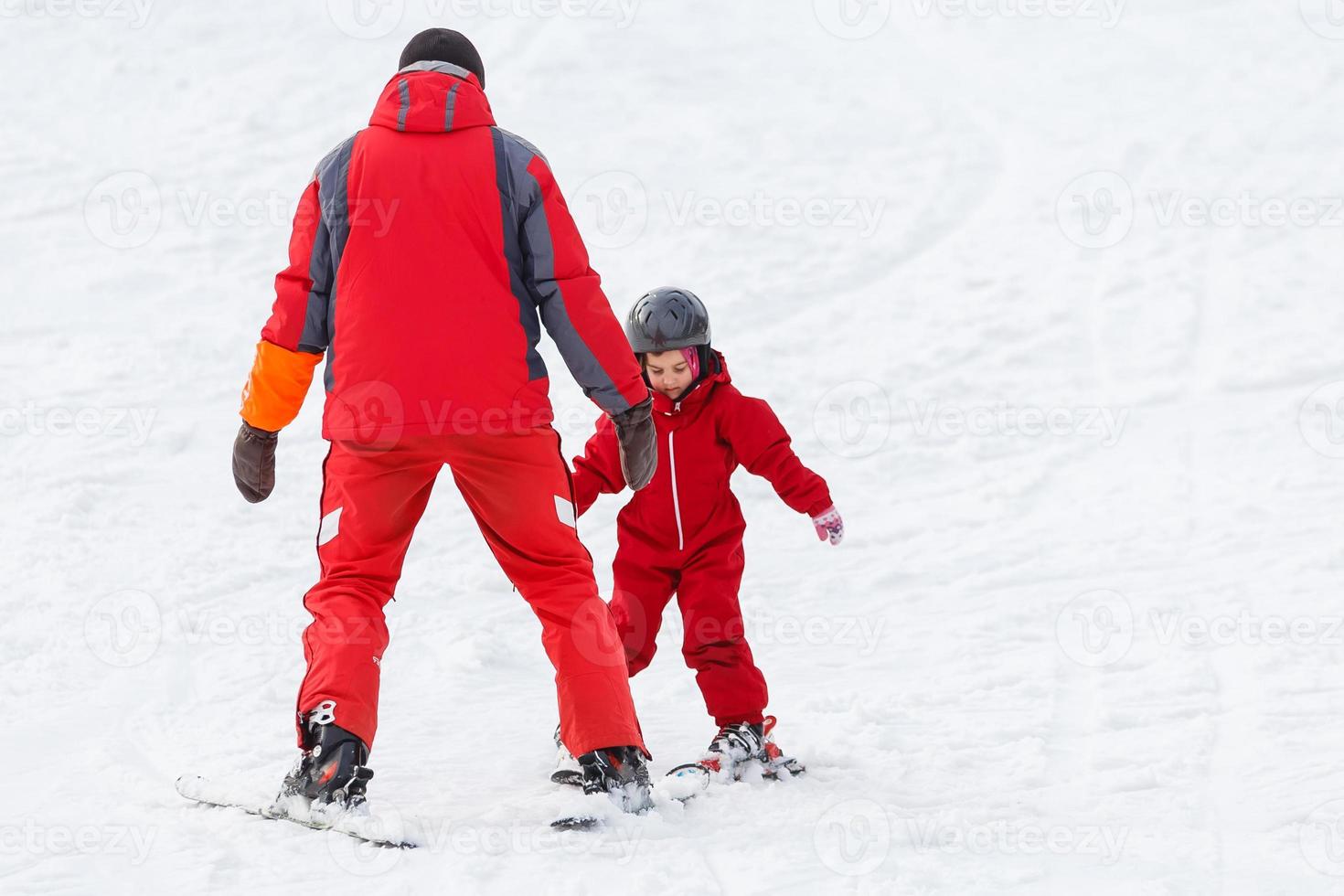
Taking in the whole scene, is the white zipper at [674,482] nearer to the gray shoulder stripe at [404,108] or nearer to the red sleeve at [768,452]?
the red sleeve at [768,452]

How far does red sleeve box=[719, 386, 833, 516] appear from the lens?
3.93 meters

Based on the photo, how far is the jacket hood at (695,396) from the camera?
3.93 m

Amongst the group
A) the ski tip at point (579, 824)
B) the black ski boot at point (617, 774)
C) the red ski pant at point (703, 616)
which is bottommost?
the ski tip at point (579, 824)

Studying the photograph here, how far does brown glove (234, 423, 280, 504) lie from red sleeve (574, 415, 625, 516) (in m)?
0.97

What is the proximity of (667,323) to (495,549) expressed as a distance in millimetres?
906

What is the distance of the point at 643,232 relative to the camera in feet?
33.9

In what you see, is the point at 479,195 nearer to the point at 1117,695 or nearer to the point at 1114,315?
the point at 1117,695

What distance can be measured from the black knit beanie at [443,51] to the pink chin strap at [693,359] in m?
0.99

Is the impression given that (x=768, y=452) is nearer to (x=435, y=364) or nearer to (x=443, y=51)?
(x=435, y=364)

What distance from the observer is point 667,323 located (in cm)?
382

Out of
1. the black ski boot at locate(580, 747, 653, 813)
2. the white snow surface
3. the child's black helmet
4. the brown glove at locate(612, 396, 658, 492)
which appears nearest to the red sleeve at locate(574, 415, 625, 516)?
the child's black helmet

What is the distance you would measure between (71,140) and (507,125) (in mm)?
3962

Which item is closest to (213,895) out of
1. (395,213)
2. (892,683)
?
(395,213)

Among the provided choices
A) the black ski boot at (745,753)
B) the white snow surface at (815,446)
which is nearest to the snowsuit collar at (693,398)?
the black ski boot at (745,753)
